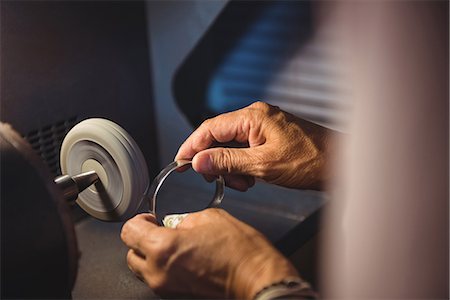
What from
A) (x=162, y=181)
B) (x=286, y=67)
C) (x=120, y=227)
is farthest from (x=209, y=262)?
(x=286, y=67)

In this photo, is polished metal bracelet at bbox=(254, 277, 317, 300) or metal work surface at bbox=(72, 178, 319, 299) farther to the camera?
metal work surface at bbox=(72, 178, 319, 299)

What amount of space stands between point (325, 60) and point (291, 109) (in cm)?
16

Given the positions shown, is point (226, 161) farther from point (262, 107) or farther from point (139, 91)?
point (139, 91)

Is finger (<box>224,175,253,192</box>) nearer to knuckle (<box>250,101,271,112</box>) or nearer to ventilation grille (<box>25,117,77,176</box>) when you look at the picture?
knuckle (<box>250,101,271,112</box>)

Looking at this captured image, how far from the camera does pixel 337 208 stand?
1505 mm

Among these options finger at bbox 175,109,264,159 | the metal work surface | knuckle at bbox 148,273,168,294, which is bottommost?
the metal work surface

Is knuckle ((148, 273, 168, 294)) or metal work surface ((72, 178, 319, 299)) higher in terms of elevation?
knuckle ((148, 273, 168, 294))

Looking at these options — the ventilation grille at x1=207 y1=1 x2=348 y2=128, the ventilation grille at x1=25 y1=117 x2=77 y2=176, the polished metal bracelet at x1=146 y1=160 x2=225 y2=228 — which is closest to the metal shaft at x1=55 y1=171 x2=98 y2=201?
the polished metal bracelet at x1=146 y1=160 x2=225 y2=228

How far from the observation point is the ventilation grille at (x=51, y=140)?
1446 millimetres

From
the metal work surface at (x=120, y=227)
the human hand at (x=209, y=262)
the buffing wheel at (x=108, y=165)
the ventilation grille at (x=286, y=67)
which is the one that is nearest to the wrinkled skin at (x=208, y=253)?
the human hand at (x=209, y=262)

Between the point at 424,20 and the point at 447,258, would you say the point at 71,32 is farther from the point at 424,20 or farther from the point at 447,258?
the point at 447,258

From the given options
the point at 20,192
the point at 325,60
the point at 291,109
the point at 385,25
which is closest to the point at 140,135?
the point at 291,109

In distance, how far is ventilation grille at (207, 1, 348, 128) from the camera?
1546 mm

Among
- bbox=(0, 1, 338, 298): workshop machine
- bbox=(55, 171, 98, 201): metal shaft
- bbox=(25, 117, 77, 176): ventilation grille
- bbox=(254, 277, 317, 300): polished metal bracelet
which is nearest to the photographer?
bbox=(254, 277, 317, 300): polished metal bracelet
